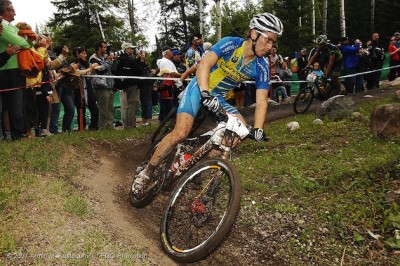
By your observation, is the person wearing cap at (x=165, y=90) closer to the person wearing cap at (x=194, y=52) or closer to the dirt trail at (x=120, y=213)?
the person wearing cap at (x=194, y=52)

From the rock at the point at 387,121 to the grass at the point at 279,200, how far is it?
0.67 feet

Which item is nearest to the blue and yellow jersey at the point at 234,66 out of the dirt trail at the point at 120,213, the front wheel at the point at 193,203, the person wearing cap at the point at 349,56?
the front wheel at the point at 193,203

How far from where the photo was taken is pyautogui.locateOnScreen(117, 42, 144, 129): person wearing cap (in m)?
10.3

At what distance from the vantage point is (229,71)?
5148 mm

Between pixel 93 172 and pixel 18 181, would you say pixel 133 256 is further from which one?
pixel 93 172

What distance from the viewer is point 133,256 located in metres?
3.78

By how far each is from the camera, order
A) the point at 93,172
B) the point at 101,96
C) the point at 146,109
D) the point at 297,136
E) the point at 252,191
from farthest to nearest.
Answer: the point at 146,109, the point at 101,96, the point at 297,136, the point at 93,172, the point at 252,191

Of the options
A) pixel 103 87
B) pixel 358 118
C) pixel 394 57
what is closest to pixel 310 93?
pixel 358 118

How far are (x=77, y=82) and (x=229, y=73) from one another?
5563mm

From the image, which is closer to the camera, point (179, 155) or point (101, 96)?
point (179, 155)

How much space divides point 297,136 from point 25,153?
6.49 metres

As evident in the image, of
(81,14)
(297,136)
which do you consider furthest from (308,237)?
(81,14)

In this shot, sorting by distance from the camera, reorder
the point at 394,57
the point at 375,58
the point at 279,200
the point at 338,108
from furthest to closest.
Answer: the point at 375,58 → the point at 394,57 → the point at 338,108 → the point at 279,200

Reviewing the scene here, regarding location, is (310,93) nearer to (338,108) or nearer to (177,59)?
(338,108)
